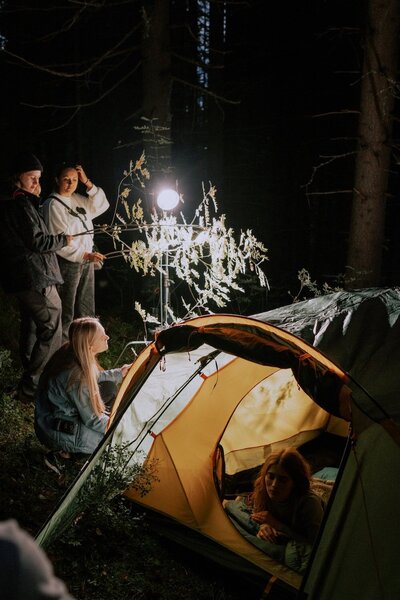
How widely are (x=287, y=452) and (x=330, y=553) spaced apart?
3.01 feet

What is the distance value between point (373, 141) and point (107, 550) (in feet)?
16.9

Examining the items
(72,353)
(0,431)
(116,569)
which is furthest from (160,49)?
(116,569)

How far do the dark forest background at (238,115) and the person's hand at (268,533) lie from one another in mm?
5664

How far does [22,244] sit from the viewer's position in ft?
16.2

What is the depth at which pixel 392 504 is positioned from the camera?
2.67m

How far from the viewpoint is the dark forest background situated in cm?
1034

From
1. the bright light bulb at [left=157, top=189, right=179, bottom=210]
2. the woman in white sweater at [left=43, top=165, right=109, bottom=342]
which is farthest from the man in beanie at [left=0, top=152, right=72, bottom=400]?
the bright light bulb at [left=157, top=189, right=179, bottom=210]

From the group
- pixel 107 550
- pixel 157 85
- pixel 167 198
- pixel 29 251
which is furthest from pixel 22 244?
pixel 157 85

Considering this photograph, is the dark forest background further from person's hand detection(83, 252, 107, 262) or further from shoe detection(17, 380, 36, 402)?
shoe detection(17, 380, 36, 402)

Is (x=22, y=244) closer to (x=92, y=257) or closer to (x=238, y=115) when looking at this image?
(x=92, y=257)

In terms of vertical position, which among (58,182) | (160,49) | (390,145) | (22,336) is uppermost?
(160,49)

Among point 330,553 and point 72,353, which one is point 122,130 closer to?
point 72,353

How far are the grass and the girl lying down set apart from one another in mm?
326

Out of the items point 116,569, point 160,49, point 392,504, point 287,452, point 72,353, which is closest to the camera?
point 392,504
